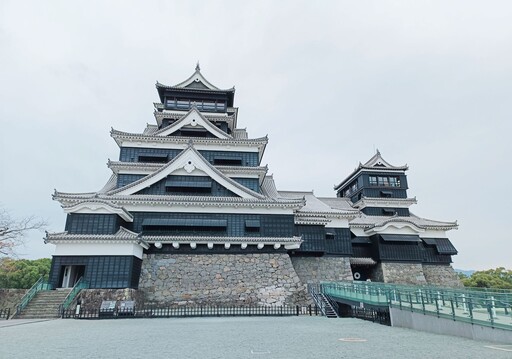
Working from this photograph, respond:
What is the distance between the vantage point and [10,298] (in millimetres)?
17531

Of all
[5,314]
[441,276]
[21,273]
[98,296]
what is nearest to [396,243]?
[441,276]

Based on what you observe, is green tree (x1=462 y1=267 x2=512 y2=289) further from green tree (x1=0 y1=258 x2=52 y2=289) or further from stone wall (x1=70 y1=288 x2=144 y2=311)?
green tree (x1=0 y1=258 x2=52 y2=289)

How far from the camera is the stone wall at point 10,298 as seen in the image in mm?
17156

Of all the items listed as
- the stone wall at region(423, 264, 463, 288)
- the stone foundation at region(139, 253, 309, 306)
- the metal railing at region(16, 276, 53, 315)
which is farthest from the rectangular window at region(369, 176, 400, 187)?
the metal railing at region(16, 276, 53, 315)

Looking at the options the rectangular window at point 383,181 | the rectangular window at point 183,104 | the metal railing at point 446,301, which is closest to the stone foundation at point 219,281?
→ the metal railing at point 446,301

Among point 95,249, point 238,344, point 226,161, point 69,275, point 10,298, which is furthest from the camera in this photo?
point 226,161

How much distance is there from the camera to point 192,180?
75.9 feet

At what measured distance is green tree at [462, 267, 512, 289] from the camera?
36.0 m

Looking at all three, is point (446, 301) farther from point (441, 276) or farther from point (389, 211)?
point (389, 211)

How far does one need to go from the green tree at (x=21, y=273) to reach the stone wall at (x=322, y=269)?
30.2 metres

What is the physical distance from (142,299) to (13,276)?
1121 inches

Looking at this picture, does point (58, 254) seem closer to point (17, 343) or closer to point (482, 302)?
point (17, 343)

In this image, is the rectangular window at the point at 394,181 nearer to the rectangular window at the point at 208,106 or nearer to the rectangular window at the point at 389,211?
the rectangular window at the point at 389,211

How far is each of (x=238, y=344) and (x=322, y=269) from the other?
17.9 m
